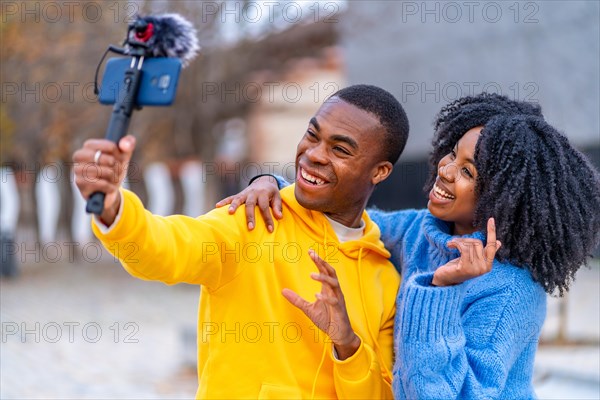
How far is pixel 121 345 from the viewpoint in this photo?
9.63 meters

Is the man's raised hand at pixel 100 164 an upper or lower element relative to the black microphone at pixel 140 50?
lower

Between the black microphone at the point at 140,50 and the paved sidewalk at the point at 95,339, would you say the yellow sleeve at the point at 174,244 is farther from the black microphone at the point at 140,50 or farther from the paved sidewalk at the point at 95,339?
the paved sidewalk at the point at 95,339

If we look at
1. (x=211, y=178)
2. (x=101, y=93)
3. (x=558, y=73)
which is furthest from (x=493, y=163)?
(x=211, y=178)

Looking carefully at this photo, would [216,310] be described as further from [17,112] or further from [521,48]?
[17,112]

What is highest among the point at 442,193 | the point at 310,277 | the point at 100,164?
the point at 100,164

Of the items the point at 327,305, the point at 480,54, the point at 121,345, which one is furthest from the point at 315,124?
the point at 480,54

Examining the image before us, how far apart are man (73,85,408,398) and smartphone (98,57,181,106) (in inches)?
18.1

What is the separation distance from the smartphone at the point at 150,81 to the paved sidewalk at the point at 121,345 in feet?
15.7

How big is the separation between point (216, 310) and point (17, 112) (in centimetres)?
1486

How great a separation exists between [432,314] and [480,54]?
1294 centimetres

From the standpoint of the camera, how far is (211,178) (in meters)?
15.5

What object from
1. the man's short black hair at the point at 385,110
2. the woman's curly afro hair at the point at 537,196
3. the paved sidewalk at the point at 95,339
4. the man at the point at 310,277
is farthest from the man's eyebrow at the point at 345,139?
the paved sidewalk at the point at 95,339

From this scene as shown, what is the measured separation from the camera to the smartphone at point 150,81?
2.20 metres

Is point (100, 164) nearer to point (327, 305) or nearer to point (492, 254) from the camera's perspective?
point (327, 305)
